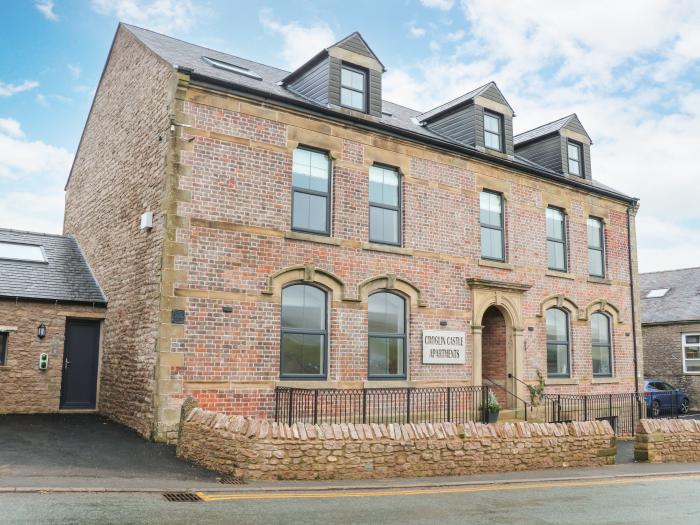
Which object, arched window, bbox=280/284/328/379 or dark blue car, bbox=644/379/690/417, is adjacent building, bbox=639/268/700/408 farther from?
arched window, bbox=280/284/328/379

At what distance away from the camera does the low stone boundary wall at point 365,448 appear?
9469 millimetres

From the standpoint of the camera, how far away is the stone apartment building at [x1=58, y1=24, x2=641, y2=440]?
497 inches

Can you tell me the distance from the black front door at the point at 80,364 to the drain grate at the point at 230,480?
765 cm

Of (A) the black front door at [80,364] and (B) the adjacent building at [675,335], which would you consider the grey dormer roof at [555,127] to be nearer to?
(B) the adjacent building at [675,335]

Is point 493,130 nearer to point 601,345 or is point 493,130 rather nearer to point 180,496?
point 601,345

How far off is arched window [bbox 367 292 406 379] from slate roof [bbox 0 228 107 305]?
22.6ft

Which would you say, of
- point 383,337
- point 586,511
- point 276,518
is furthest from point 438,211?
point 276,518

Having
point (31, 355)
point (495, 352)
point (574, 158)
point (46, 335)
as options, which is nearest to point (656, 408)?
point (495, 352)

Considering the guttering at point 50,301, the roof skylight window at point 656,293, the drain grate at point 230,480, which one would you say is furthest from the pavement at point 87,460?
the roof skylight window at point 656,293

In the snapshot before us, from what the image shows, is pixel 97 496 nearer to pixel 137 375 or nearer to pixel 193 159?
pixel 137 375

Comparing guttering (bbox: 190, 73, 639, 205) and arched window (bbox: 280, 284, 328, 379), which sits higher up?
guttering (bbox: 190, 73, 639, 205)

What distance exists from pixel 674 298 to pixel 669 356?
3.38 meters

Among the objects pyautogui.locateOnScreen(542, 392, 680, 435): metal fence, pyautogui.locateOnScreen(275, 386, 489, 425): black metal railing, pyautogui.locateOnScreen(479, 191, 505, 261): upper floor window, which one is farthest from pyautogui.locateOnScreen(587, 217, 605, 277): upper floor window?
pyautogui.locateOnScreen(275, 386, 489, 425): black metal railing

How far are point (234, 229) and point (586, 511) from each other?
330 inches
